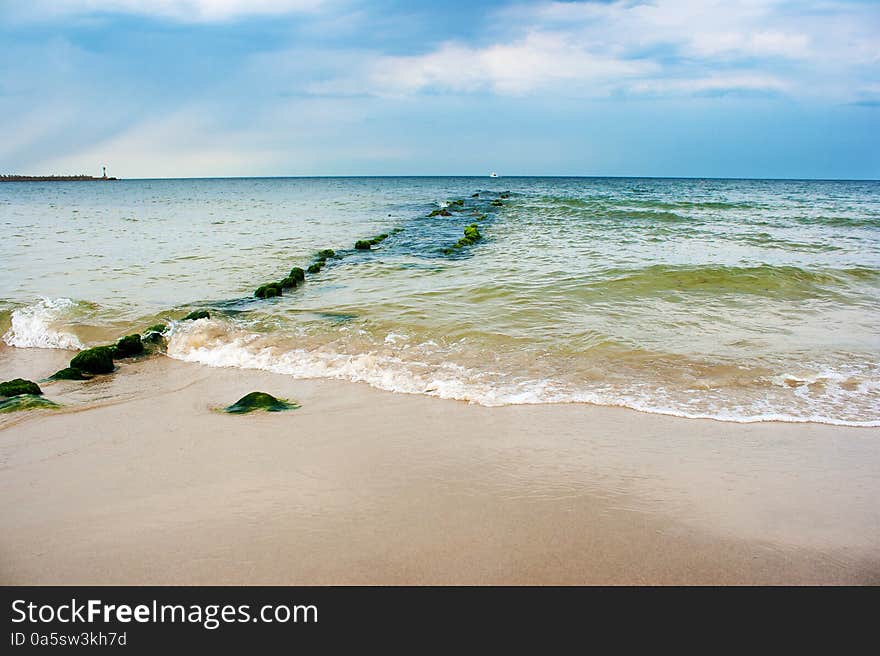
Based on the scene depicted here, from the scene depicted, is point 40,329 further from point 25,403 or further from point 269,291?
point 25,403

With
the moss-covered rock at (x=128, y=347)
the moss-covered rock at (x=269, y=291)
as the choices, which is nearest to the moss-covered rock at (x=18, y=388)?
the moss-covered rock at (x=128, y=347)

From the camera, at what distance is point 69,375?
217 inches

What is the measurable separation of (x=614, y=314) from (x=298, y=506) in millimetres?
5362

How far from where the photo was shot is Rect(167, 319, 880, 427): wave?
4.40m

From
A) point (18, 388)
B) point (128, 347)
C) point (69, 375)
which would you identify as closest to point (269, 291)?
point (128, 347)

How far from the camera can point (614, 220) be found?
69.6 ft

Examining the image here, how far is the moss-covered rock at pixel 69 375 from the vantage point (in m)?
5.51

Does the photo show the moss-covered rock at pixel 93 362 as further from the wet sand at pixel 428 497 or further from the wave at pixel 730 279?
the wave at pixel 730 279

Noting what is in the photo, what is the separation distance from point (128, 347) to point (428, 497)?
4.70 metres

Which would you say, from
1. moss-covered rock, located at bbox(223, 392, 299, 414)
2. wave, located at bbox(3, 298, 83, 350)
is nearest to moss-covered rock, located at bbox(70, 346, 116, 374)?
wave, located at bbox(3, 298, 83, 350)

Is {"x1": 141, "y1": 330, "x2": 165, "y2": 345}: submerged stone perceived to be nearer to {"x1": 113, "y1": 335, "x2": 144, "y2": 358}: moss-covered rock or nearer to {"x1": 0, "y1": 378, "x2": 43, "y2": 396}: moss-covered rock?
{"x1": 113, "y1": 335, "x2": 144, "y2": 358}: moss-covered rock

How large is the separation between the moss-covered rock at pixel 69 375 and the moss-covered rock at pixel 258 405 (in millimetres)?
2014

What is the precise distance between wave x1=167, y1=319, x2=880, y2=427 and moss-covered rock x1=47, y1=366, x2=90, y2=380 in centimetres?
97
